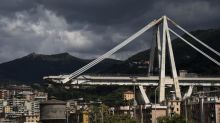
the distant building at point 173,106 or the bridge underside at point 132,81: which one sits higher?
the bridge underside at point 132,81

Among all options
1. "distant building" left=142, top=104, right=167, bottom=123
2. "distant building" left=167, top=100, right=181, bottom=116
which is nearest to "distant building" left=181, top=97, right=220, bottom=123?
"distant building" left=167, top=100, right=181, bottom=116

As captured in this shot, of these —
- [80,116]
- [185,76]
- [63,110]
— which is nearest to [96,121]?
[185,76]

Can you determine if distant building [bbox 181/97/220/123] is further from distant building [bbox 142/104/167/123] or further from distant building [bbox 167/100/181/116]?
distant building [bbox 142/104/167/123]

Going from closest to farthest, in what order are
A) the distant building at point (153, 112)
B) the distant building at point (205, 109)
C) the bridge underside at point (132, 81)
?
the distant building at point (205, 109) < the bridge underside at point (132, 81) < the distant building at point (153, 112)

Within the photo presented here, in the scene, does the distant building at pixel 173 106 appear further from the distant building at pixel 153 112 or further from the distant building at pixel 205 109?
the distant building at pixel 205 109

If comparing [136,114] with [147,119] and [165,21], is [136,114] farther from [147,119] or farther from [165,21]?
[165,21]

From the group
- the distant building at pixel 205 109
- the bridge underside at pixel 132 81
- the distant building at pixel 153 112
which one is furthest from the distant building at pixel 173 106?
the distant building at pixel 205 109

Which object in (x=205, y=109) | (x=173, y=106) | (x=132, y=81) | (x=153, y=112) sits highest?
(x=132, y=81)

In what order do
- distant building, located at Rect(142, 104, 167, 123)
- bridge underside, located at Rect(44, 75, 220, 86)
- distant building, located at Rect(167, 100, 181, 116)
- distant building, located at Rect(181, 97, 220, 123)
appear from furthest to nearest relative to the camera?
distant building, located at Rect(142, 104, 167, 123) → distant building, located at Rect(167, 100, 181, 116) → bridge underside, located at Rect(44, 75, 220, 86) → distant building, located at Rect(181, 97, 220, 123)

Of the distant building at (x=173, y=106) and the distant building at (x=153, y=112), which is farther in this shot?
the distant building at (x=153, y=112)

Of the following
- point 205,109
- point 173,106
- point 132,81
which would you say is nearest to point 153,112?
point 173,106

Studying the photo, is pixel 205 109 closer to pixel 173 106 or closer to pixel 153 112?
pixel 173 106

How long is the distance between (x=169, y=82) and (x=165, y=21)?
551 inches

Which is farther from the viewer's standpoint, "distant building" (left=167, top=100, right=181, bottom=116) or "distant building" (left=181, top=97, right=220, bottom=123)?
"distant building" (left=167, top=100, right=181, bottom=116)
